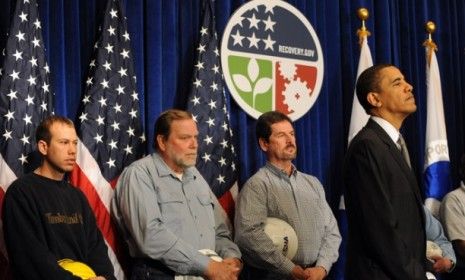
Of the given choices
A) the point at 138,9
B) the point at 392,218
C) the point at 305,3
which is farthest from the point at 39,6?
the point at 392,218

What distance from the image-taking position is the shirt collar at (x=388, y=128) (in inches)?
121

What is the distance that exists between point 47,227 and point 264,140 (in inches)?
61.3

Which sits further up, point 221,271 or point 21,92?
point 21,92

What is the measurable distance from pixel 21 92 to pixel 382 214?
2.11 meters

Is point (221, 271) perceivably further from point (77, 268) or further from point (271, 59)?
point (271, 59)

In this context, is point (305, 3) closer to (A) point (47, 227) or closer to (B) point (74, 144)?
(B) point (74, 144)

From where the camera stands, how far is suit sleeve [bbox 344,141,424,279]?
2.75m

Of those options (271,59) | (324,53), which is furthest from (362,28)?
(271,59)

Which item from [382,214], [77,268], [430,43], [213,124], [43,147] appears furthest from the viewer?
[430,43]

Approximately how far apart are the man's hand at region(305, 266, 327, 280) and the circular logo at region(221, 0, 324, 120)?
4.14 ft

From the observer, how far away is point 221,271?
3.77m

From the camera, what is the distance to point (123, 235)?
13.3ft

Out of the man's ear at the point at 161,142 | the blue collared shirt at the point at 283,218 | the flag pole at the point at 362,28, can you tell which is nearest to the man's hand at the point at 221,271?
the blue collared shirt at the point at 283,218

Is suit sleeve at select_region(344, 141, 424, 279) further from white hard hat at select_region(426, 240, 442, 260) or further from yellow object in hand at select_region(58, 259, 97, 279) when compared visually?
white hard hat at select_region(426, 240, 442, 260)
